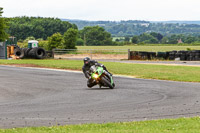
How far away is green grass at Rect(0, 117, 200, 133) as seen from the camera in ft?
28.4

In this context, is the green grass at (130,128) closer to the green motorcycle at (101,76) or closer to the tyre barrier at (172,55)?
the green motorcycle at (101,76)

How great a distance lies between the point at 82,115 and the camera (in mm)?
11289

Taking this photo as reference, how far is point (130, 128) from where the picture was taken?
8992mm

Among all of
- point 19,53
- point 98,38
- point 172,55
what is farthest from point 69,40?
point 98,38

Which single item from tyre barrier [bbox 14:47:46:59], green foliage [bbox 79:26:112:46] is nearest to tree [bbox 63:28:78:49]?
tyre barrier [bbox 14:47:46:59]

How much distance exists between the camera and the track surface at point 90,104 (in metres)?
10.8

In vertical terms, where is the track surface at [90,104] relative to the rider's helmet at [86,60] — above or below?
below

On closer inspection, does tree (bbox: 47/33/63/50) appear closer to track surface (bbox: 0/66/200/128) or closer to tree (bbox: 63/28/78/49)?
tree (bbox: 63/28/78/49)

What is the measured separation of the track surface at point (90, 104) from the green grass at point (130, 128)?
83 centimetres

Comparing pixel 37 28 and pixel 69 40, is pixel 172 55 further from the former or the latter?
pixel 37 28

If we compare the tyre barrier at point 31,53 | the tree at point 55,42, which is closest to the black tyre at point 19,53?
the tyre barrier at point 31,53

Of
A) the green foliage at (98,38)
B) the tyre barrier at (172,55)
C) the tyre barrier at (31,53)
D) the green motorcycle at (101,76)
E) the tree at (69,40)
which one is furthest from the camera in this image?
the green foliage at (98,38)

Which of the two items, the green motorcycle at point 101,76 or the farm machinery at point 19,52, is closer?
the green motorcycle at point 101,76

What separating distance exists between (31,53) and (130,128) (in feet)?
137
